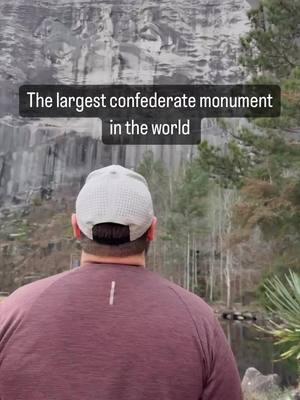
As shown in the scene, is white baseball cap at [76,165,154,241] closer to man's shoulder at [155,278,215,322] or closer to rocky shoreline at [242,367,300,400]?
man's shoulder at [155,278,215,322]

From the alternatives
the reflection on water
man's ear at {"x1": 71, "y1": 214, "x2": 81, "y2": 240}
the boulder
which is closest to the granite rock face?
the reflection on water

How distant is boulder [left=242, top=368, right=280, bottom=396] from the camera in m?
5.31

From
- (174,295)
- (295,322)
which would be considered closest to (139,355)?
(174,295)

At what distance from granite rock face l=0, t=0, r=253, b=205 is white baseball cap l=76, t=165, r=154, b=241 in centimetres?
1662

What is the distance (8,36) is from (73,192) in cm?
535

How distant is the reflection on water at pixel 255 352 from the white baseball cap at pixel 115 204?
→ 6201mm

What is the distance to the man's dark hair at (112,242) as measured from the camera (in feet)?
2.51

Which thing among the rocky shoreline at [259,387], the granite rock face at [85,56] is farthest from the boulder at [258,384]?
the granite rock face at [85,56]

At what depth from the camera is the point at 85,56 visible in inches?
723

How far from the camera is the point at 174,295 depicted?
74 cm

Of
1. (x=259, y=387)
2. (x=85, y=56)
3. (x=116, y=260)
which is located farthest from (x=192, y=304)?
(x=85, y=56)

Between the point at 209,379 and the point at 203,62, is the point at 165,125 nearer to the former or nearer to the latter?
the point at 203,62

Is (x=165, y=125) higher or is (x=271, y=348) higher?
(x=165, y=125)

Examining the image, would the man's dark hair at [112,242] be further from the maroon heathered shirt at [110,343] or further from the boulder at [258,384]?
the boulder at [258,384]
